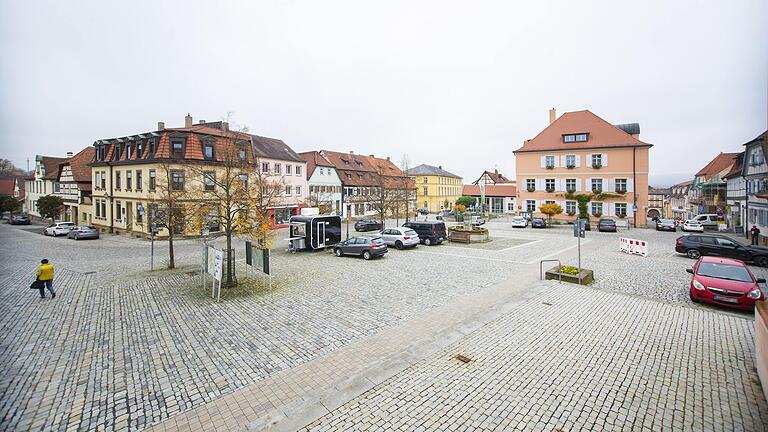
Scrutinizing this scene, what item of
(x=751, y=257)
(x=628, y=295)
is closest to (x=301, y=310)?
(x=628, y=295)

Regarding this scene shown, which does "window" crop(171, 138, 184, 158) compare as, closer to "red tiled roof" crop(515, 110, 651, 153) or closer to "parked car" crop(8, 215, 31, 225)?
"parked car" crop(8, 215, 31, 225)

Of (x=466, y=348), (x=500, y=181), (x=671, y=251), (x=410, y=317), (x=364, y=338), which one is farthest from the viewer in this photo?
(x=500, y=181)

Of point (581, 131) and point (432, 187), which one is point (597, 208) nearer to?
point (581, 131)

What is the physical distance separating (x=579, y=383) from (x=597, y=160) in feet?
140

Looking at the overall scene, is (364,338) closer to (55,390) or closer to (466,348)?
(466,348)

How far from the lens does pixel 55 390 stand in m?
6.51

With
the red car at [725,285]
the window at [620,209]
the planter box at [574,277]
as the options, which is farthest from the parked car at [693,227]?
the red car at [725,285]

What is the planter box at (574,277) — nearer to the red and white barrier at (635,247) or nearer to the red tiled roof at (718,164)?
the red and white barrier at (635,247)

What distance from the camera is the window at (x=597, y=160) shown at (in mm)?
42188

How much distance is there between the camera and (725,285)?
10.8 m

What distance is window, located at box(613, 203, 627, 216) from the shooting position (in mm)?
40722

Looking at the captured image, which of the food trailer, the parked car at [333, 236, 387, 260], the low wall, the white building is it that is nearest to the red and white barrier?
the parked car at [333, 236, 387, 260]

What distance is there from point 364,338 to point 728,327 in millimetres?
9161

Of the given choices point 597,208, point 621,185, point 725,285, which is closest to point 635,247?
point 725,285
